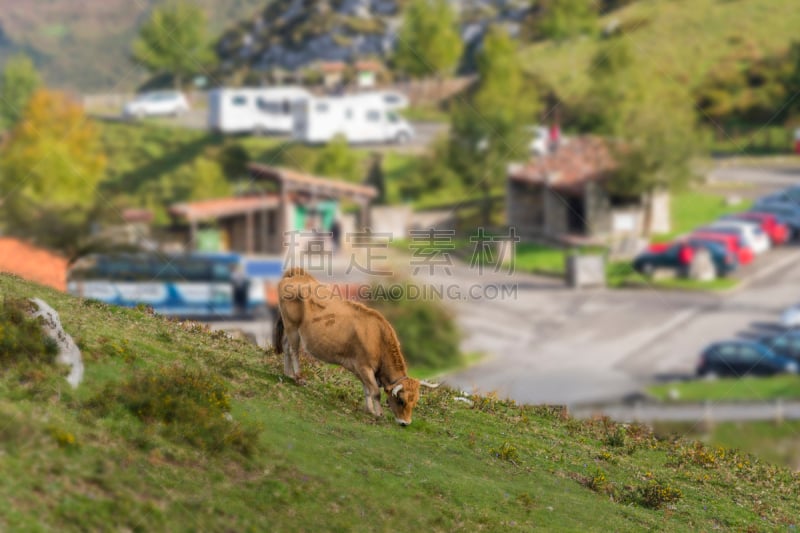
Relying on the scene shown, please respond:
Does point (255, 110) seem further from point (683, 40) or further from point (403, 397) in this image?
point (403, 397)

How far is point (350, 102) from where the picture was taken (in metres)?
→ 140

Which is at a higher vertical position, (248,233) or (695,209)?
(695,209)

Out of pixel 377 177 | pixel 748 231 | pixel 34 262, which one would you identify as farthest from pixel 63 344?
pixel 377 177

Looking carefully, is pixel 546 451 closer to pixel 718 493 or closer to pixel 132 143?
pixel 718 493

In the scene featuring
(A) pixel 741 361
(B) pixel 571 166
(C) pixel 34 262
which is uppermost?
(B) pixel 571 166

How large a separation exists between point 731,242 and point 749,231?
3.64 metres

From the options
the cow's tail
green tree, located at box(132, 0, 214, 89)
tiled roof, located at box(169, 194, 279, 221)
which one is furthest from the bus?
green tree, located at box(132, 0, 214, 89)

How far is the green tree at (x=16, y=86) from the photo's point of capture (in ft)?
576

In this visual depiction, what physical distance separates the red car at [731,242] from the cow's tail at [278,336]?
6594cm

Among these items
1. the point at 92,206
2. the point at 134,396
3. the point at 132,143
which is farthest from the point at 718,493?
the point at 132,143

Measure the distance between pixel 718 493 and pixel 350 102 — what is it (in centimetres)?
11672

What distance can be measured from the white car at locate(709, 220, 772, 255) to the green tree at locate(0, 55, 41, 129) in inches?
4564

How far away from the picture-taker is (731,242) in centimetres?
8688
